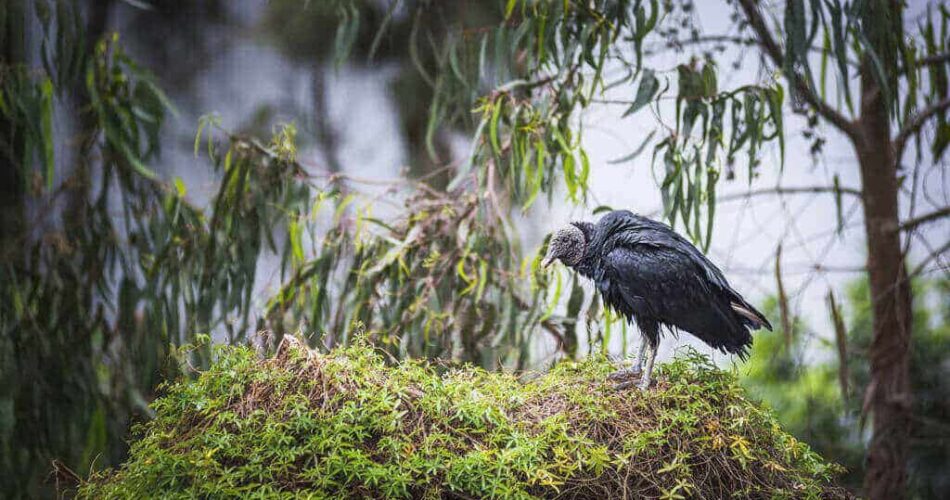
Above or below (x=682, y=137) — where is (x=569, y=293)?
below

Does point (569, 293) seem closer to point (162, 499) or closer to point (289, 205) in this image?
point (289, 205)

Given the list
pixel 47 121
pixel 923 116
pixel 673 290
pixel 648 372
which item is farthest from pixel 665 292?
pixel 47 121

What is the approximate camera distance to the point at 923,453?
187cm

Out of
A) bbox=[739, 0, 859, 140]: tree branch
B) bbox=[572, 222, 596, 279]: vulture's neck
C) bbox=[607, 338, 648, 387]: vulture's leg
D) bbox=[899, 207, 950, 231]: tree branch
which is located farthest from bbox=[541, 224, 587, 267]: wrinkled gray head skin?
bbox=[899, 207, 950, 231]: tree branch

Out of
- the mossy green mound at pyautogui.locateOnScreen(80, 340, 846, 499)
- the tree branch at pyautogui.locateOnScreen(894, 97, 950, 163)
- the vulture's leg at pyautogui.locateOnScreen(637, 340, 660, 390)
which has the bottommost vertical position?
the mossy green mound at pyautogui.locateOnScreen(80, 340, 846, 499)

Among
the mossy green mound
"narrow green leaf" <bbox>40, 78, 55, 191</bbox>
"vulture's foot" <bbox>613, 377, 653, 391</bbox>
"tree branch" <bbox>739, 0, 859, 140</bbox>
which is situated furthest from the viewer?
"tree branch" <bbox>739, 0, 859, 140</bbox>

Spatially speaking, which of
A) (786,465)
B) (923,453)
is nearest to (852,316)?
(923,453)

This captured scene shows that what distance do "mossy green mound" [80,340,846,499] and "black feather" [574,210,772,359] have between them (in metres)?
0.06

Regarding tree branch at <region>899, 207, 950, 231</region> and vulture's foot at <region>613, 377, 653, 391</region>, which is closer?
vulture's foot at <region>613, 377, 653, 391</region>

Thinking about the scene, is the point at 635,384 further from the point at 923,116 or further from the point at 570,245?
the point at 923,116

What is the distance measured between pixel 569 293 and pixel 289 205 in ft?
2.10

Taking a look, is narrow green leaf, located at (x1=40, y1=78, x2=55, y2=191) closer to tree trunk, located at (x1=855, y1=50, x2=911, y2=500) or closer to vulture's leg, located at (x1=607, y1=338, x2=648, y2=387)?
vulture's leg, located at (x1=607, y1=338, x2=648, y2=387)

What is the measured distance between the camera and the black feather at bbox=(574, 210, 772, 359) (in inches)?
55.4

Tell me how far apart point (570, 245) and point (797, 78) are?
2.35ft
